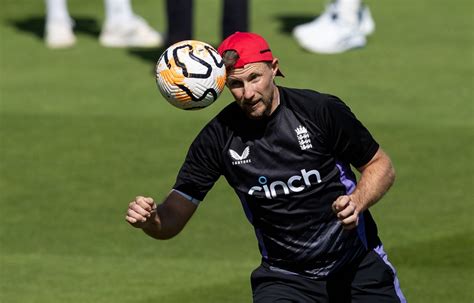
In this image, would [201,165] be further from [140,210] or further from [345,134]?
[345,134]

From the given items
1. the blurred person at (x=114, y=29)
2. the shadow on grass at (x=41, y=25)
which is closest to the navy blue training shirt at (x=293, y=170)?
the blurred person at (x=114, y=29)

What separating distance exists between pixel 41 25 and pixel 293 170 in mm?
11804

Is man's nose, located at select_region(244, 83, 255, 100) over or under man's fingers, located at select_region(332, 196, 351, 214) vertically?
over

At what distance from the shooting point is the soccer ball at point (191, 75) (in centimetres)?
723

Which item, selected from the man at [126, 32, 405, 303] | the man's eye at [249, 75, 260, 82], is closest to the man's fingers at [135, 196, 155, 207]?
the man at [126, 32, 405, 303]

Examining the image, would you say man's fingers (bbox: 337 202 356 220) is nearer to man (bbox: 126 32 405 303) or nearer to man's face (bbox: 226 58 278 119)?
man (bbox: 126 32 405 303)

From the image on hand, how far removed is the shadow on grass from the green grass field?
0.15ft

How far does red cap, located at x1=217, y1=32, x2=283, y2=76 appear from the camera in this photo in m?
7.24

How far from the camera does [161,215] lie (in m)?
7.50

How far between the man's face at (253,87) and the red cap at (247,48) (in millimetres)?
29

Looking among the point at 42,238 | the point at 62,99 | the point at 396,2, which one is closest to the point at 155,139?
the point at 62,99

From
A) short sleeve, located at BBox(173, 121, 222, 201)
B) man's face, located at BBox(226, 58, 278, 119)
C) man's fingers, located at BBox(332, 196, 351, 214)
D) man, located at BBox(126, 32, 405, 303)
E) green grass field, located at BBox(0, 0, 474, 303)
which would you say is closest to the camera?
man's fingers, located at BBox(332, 196, 351, 214)

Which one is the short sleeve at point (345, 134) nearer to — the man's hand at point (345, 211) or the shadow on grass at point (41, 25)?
the man's hand at point (345, 211)

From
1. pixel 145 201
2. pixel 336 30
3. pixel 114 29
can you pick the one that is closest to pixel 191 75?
pixel 145 201
